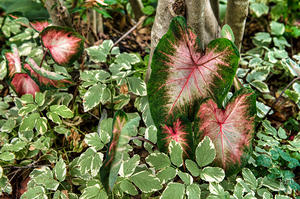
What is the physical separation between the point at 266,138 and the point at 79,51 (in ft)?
2.68

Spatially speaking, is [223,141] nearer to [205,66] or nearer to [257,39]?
[205,66]

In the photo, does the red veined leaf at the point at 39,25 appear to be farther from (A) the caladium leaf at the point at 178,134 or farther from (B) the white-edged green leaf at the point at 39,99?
(A) the caladium leaf at the point at 178,134

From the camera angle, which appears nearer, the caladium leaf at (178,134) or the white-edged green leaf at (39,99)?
the caladium leaf at (178,134)

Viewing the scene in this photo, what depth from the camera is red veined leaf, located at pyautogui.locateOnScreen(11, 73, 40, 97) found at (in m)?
1.02

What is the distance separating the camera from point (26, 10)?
141 cm

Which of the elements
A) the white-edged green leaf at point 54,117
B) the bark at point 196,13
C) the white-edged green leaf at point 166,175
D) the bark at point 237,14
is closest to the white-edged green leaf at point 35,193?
the white-edged green leaf at point 54,117

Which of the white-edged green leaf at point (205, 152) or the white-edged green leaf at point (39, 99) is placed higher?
the white-edged green leaf at point (39, 99)

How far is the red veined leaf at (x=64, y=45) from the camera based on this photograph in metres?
0.99

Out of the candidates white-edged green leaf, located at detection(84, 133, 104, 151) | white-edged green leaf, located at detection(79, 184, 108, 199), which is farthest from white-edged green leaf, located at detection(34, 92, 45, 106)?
white-edged green leaf, located at detection(79, 184, 108, 199)

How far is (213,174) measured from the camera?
0.76m

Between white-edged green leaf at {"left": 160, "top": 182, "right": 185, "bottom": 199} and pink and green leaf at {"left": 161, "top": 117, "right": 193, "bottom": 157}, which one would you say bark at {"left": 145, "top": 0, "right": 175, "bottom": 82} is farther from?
white-edged green leaf at {"left": 160, "top": 182, "right": 185, "bottom": 199}

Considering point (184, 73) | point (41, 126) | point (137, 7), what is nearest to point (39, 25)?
point (41, 126)

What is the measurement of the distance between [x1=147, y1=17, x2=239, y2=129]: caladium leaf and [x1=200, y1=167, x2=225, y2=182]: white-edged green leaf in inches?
8.0

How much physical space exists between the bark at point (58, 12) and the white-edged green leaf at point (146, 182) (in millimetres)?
852
